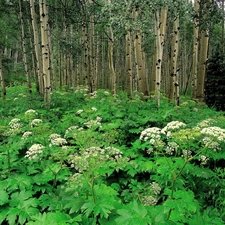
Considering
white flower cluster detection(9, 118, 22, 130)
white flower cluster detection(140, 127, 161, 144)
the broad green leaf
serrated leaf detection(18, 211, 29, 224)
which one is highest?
white flower cluster detection(140, 127, 161, 144)

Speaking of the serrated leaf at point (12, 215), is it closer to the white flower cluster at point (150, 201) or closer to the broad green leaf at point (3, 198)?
the broad green leaf at point (3, 198)

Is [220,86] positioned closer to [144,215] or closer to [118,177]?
[118,177]

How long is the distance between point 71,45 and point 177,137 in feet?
58.0

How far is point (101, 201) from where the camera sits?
9.29ft

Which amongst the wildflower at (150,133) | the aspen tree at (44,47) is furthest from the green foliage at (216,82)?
the wildflower at (150,133)

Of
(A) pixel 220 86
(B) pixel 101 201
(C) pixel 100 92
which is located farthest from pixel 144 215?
(A) pixel 220 86

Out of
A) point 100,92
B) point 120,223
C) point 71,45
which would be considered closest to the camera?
point 120,223

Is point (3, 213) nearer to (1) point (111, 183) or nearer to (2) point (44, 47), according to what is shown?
(1) point (111, 183)

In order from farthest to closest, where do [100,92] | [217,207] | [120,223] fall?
[100,92] → [217,207] → [120,223]

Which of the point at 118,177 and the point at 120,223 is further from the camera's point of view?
the point at 118,177

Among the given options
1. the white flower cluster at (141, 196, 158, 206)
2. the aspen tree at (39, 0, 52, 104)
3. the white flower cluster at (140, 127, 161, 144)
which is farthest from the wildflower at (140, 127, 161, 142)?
the aspen tree at (39, 0, 52, 104)

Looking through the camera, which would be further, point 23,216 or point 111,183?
point 111,183

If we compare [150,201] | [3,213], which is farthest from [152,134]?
[3,213]

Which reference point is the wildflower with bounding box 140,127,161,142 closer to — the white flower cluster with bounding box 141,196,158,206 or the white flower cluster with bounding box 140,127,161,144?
the white flower cluster with bounding box 140,127,161,144
